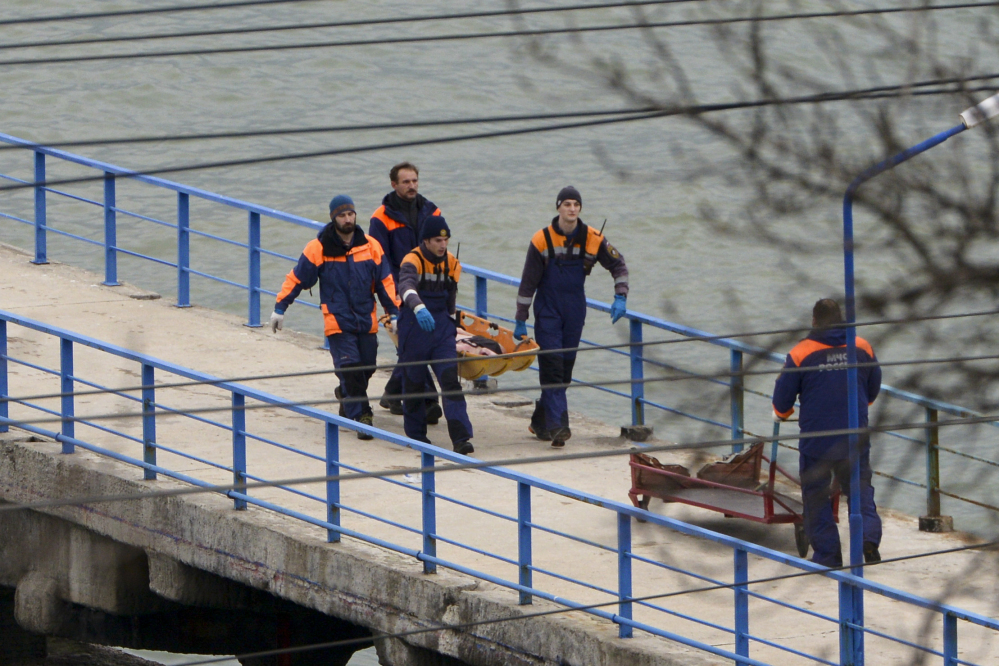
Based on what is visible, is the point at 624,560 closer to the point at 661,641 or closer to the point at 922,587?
the point at 661,641

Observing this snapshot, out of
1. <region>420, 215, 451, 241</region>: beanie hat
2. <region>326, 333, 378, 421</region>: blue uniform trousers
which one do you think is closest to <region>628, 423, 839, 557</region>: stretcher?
<region>420, 215, 451, 241</region>: beanie hat

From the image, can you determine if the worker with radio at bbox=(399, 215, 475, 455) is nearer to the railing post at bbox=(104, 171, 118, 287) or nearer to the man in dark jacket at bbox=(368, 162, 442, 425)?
the man in dark jacket at bbox=(368, 162, 442, 425)

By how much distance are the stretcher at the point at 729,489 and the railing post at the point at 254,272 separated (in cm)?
491

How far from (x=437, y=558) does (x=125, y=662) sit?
5.02 meters

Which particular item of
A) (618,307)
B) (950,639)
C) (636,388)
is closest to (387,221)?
(618,307)

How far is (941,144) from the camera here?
542 centimetres

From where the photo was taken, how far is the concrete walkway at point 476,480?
29.0 feet

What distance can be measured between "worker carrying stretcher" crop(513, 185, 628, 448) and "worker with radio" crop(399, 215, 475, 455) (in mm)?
630

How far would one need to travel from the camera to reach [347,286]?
11867 millimetres

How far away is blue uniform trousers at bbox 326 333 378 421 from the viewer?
11.8 meters

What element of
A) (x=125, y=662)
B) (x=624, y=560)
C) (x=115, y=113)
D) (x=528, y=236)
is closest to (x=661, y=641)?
(x=624, y=560)

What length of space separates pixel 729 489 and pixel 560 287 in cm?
256

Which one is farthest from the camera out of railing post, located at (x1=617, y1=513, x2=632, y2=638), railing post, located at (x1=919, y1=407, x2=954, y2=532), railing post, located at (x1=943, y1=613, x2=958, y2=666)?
railing post, located at (x1=919, y1=407, x2=954, y2=532)

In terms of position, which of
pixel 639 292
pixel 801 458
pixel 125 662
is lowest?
pixel 125 662
